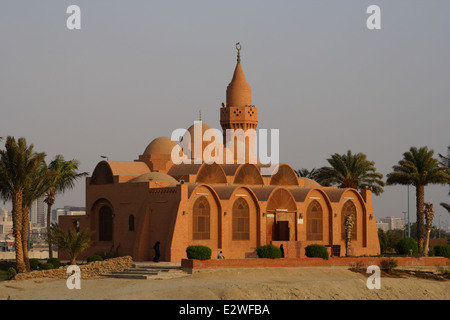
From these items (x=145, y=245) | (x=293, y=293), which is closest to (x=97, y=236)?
(x=145, y=245)

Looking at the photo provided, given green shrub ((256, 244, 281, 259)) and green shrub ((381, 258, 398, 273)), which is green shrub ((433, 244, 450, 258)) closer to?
green shrub ((381, 258, 398, 273))

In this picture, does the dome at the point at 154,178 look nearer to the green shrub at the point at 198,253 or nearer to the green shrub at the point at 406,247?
the green shrub at the point at 198,253

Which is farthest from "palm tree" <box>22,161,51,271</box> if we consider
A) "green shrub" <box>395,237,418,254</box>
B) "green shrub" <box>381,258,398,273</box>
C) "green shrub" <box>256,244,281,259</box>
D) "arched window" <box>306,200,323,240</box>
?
"green shrub" <box>395,237,418,254</box>

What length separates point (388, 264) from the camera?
4059 centimetres

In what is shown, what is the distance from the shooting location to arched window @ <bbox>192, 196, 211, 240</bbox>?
1581 inches

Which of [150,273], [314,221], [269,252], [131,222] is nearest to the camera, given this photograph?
[150,273]

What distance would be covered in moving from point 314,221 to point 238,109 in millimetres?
Answer: 10624

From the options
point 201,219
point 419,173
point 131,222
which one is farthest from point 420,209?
point 131,222

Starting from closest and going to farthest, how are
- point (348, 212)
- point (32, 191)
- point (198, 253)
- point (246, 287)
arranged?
1. point (246, 287)
2. point (198, 253)
3. point (32, 191)
4. point (348, 212)

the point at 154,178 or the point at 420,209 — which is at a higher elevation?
the point at 154,178

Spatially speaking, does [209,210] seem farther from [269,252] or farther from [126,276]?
[126,276]

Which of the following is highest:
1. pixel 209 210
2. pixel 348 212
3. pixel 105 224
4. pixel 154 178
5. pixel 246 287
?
pixel 154 178

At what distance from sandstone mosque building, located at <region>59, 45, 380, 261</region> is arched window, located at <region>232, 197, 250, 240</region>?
55mm

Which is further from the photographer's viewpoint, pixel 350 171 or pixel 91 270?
pixel 350 171
